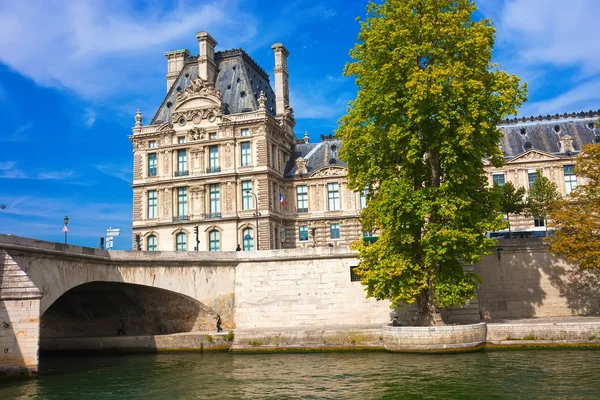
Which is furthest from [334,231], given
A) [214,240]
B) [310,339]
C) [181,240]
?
[310,339]

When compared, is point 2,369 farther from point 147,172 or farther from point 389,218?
point 147,172

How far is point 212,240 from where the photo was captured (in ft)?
180

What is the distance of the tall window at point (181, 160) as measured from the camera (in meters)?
56.6

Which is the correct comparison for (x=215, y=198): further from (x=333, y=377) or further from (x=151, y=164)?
(x=333, y=377)

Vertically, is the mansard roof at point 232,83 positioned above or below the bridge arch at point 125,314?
above

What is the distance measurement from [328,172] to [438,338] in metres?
29.3

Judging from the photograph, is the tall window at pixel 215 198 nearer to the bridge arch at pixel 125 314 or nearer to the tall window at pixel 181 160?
the tall window at pixel 181 160

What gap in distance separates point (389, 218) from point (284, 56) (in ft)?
114

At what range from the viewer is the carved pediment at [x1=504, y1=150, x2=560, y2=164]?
52.9 meters

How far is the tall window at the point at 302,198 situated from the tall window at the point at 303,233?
1.68 meters

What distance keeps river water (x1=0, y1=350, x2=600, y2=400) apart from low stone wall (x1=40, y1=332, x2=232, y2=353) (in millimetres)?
2685

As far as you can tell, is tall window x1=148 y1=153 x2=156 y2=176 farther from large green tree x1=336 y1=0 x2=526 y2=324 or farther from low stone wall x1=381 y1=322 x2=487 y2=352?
low stone wall x1=381 y1=322 x2=487 y2=352

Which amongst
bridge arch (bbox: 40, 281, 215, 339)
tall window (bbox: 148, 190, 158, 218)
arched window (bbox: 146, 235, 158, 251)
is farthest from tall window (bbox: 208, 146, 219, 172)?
bridge arch (bbox: 40, 281, 215, 339)

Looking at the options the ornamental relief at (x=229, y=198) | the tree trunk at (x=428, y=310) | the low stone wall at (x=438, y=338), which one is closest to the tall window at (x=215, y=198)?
the ornamental relief at (x=229, y=198)
